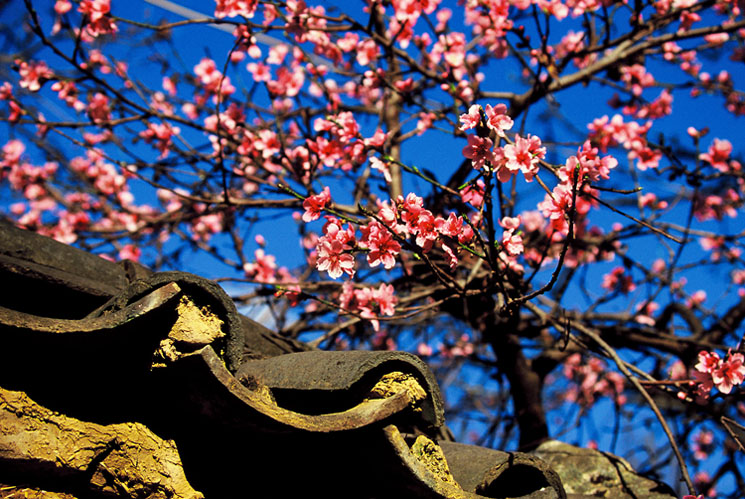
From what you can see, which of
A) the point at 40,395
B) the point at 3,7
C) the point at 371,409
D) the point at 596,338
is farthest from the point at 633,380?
the point at 3,7

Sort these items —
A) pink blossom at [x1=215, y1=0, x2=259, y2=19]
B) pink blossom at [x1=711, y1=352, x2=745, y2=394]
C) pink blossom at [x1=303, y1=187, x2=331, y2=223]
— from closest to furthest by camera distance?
pink blossom at [x1=303, y1=187, x2=331, y2=223], pink blossom at [x1=711, y1=352, x2=745, y2=394], pink blossom at [x1=215, y1=0, x2=259, y2=19]

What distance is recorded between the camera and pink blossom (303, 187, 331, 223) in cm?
215

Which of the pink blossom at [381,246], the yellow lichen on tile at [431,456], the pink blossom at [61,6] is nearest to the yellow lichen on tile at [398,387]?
the yellow lichen on tile at [431,456]

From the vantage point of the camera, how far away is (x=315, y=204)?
2.16 meters

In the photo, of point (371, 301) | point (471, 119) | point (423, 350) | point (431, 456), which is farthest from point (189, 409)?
point (423, 350)

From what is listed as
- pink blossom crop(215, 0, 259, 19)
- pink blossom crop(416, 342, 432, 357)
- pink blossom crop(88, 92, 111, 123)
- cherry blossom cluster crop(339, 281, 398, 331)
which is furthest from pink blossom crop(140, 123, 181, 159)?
pink blossom crop(416, 342, 432, 357)

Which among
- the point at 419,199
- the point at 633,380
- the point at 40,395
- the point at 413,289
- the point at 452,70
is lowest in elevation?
the point at 40,395

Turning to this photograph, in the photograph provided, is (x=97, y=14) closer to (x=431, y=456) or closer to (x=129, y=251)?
(x=129, y=251)

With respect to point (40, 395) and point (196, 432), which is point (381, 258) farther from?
point (40, 395)

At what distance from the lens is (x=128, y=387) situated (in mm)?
1575

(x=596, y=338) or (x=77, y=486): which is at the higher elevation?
(x=596, y=338)

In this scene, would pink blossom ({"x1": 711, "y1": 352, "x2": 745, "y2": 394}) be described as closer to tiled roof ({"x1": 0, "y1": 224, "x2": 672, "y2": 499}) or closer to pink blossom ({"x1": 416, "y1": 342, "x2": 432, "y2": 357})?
tiled roof ({"x1": 0, "y1": 224, "x2": 672, "y2": 499})

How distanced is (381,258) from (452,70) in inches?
99.3

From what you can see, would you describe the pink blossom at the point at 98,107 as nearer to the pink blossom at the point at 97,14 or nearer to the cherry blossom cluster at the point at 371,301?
the pink blossom at the point at 97,14
